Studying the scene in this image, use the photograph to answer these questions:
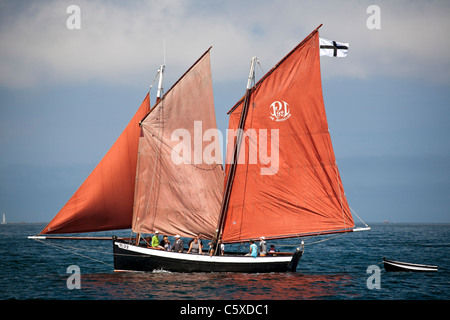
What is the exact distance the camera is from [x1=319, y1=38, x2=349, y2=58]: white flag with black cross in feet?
113

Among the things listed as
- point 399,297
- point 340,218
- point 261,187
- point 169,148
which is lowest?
point 399,297

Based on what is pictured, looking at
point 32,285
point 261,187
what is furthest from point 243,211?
point 32,285

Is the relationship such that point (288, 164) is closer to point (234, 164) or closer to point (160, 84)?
point (234, 164)

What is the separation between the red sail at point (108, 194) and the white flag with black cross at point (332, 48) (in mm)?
13106

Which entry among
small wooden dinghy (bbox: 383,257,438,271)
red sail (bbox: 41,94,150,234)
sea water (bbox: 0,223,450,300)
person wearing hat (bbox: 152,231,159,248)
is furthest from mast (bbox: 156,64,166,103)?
small wooden dinghy (bbox: 383,257,438,271)

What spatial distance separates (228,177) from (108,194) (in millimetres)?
8332

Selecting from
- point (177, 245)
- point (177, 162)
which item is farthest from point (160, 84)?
point (177, 245)

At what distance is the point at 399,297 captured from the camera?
28.0m

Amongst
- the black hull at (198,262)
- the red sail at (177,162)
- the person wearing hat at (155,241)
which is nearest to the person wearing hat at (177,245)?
the black hull at (198,262)

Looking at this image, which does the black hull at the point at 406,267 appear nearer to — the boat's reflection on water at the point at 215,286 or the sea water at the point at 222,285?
the sea water at the point at 222,285

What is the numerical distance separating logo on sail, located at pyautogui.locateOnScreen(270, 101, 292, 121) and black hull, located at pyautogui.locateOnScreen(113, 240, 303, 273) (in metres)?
9.40

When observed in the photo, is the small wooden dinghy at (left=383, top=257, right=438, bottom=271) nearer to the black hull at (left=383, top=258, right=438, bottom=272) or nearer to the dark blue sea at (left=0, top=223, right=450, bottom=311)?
the black hull at (left=383, top=258, right=438, bottom=272)
